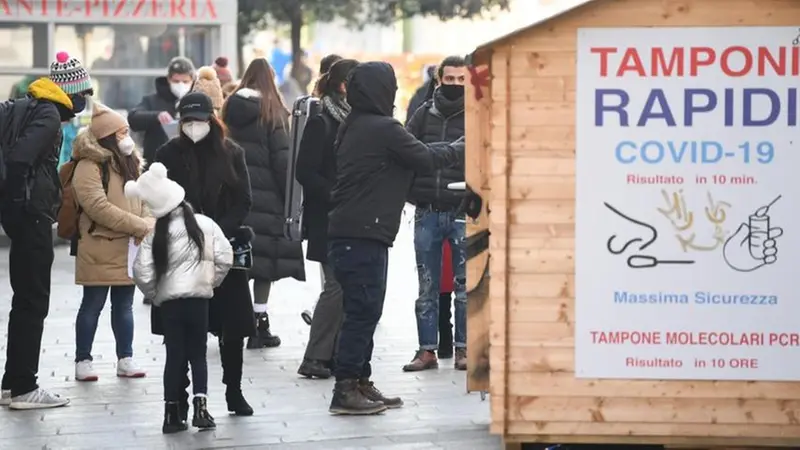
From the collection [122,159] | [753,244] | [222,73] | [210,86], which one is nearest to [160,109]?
[222,73]

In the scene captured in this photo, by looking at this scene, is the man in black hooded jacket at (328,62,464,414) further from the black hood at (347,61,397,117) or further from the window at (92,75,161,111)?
the window at (92,75,161,111)

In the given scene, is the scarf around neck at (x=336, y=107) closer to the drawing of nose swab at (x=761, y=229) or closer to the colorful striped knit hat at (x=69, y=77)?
the colorful striped knit hat at (x=69, y=77)

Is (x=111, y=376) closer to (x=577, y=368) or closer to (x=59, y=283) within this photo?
(x=577, y=368)

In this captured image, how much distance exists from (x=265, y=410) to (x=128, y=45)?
10798 mm

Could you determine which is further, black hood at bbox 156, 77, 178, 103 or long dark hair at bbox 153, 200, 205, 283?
black hood at bbox 156, 77, 178, 103

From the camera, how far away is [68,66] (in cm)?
964

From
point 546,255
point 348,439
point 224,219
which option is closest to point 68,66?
point 224,219

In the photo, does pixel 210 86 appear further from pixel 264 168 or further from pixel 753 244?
pixel 753 244

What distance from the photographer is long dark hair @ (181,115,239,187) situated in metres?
9.05

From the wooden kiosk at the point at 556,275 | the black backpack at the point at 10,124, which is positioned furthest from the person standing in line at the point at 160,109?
the wooden kiosk at the point at 556,275

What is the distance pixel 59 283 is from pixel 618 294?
9485 millimetres

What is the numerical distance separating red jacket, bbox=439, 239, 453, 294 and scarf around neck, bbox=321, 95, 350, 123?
4.62ft

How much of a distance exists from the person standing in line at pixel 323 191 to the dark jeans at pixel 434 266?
1.97 feet

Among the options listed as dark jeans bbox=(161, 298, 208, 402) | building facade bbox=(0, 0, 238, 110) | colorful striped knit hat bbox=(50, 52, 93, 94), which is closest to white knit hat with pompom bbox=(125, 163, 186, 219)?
dark jeans bbox=(161, 298, 208, 402)
